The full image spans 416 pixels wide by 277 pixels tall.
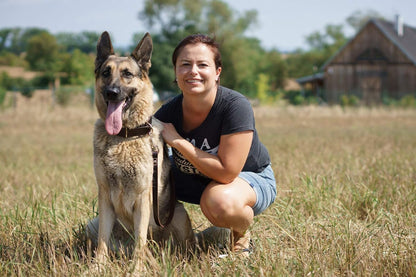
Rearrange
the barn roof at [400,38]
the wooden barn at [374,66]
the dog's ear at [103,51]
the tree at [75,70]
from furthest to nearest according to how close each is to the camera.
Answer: the tree at [75,70] < the wooden barn at [374,66] < the barn roof at [400,38] < the dog's ear at [103,51]

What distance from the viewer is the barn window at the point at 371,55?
99.9ft

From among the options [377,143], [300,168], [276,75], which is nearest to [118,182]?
[300,168]

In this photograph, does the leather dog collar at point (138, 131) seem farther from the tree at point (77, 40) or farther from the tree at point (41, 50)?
the tree at point (77, 40)

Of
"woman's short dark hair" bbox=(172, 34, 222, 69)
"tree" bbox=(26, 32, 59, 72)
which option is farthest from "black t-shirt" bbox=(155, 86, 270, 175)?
"tree" bbox=(26, 32, 59, 72)

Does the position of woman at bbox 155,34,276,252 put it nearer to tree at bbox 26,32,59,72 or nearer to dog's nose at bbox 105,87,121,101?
dog's nose at bbox 105,87,121,101

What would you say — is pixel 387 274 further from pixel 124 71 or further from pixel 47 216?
pixel 47 216

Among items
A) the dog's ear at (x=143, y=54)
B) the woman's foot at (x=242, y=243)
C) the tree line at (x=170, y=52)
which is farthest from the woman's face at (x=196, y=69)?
the tree line at (x=170, y=52)

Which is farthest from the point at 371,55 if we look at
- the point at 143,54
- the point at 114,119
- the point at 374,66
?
the point at 114,119

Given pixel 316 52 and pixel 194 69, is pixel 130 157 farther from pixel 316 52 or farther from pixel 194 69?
pixel 316 52

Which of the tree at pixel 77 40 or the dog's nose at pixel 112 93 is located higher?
the tree at pixel 77 40

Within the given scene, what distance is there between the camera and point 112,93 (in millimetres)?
2682

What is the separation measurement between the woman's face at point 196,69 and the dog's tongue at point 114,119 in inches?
19.4

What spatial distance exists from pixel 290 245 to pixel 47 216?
6.53 ft

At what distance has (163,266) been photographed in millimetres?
2371
